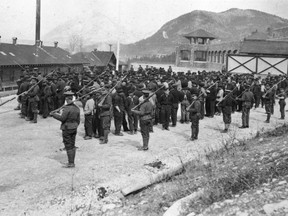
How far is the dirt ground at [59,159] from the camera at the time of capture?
732cm

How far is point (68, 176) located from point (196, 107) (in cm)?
550

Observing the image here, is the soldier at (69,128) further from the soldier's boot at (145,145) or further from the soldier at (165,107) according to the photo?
the soldier at (165,107)

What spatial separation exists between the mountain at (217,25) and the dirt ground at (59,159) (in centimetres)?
10863

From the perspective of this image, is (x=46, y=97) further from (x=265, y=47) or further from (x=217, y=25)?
(x=217, y=25)

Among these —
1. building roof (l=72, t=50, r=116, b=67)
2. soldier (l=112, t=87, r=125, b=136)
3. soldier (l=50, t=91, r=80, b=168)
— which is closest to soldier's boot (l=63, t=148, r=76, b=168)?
soldier (l=50, t=91, r=80, b=168)

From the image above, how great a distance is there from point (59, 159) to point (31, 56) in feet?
74.1

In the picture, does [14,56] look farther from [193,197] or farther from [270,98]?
[193,197]

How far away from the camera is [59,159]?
990 centimetres

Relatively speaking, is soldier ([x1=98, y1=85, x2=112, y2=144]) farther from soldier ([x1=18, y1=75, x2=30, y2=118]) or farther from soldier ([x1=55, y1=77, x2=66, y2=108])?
soldier ([x1=55, y1=77, x2=66, y2=108])

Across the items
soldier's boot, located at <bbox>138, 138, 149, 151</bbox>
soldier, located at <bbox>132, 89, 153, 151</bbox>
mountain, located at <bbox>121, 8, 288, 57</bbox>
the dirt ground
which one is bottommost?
the dirt ground

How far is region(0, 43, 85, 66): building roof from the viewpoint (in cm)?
2655

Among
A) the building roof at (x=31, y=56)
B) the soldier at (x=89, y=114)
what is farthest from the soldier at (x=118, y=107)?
the building roof at (x=31, y=56)

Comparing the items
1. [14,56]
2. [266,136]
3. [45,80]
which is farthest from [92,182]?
[14,56]

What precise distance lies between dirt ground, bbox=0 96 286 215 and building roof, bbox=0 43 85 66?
12.7 m
